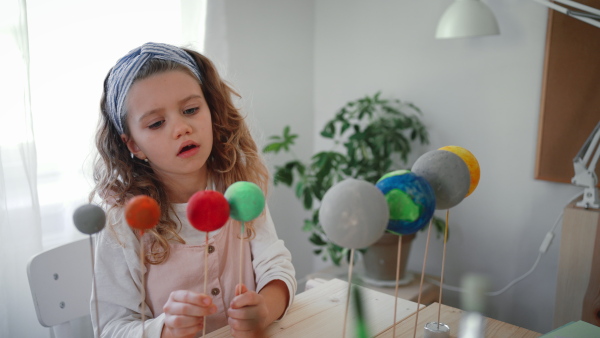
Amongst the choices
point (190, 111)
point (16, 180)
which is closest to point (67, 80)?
point (16, 180)

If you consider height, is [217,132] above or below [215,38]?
below

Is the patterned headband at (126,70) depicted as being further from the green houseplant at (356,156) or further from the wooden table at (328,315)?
the green houseplant at (356,156)

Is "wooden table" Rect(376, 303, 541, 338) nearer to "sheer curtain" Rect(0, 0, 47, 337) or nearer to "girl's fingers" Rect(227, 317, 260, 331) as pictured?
"girl's fingers" Rect(227, 317, 260, 331)

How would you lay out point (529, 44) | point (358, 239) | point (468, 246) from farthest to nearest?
point (468, 246) → point (529, 44) → point (358, 239)

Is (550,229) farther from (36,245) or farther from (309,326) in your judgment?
(36,245)

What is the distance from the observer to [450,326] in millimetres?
780

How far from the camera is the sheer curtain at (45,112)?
1.35 meters

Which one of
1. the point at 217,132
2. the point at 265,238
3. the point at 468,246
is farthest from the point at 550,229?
the point at 217,132

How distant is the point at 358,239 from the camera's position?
0.54m

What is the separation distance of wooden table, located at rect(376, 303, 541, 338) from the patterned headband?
2.00ft

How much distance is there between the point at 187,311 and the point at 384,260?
1.39 m

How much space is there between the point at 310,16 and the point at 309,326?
1881 millimetres

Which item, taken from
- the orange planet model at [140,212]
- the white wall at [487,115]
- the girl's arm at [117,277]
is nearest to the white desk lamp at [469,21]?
the white wall at [487,115]

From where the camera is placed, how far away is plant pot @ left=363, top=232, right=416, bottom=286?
1.94 meters
